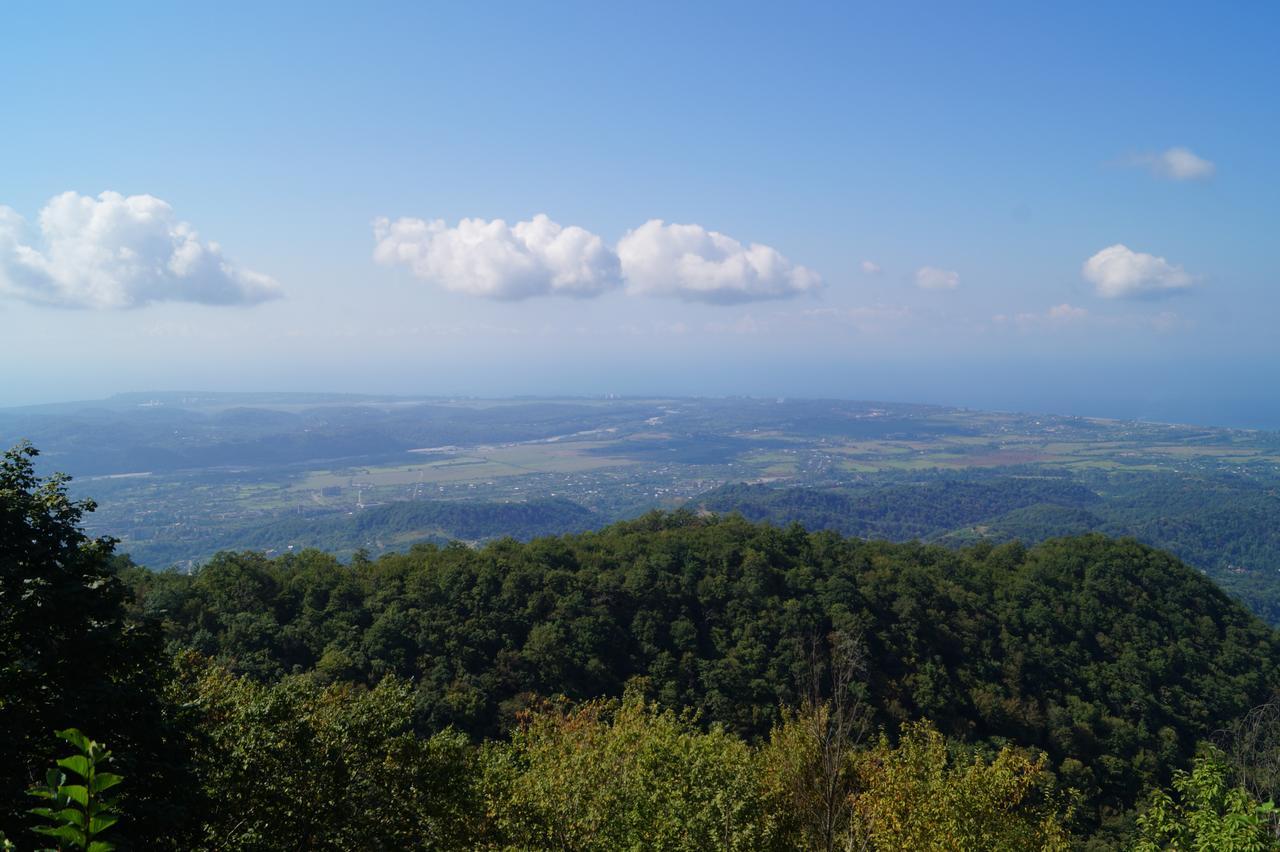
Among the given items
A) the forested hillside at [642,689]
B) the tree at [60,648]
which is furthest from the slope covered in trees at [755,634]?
Answer: the tree at [60,648]

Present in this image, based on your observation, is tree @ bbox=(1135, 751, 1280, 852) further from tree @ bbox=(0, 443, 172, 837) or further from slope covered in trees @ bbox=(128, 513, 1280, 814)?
slope covered in trees @ bbox=(128, 513, 1280, 814)

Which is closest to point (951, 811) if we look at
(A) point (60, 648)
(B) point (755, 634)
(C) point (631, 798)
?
(C) point (631, 798)

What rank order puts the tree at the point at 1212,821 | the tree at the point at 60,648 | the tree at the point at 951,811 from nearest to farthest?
the tree at the point at 60,648
the tree at the point at 1212,821
the tree at the point at 951,811

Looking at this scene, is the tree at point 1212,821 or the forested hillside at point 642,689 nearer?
the tree at point 1212,821

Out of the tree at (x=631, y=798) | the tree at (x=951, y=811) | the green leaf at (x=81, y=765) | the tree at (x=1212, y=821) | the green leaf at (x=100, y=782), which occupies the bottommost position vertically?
the tree at (x=951, y=811)

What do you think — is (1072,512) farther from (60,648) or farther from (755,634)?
(60,648)

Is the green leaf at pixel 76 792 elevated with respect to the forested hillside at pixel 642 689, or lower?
elevated

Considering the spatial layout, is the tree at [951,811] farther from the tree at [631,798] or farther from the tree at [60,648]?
the tree at [60,648]

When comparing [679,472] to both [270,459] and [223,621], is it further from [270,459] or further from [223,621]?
[223,621]

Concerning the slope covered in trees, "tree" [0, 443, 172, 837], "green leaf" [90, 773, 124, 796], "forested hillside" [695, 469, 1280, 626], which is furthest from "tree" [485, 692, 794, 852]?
"forested hillside" [695, 469, 1280, 626]
